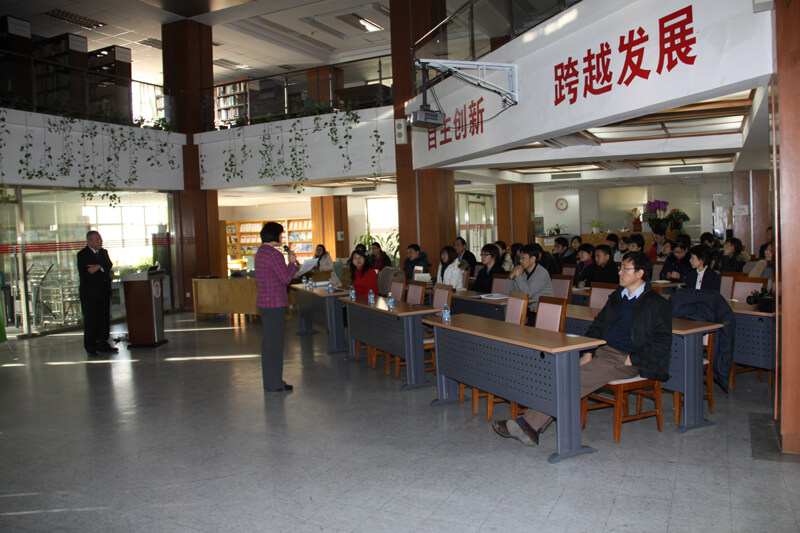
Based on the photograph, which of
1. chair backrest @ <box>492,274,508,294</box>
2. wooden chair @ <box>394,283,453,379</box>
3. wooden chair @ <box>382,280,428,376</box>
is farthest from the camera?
chair backrest @ <box>492,274,508,294</box>

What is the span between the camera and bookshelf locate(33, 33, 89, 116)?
990 cm

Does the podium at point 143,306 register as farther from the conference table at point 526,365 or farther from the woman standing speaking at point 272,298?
the conference table at point 526,365

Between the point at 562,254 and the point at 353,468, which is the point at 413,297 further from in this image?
the point at 562,254

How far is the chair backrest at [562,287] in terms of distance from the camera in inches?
267

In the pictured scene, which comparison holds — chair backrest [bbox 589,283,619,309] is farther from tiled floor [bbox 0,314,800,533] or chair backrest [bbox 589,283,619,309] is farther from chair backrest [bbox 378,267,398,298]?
chair backrest [bbox 378,267,398,298]

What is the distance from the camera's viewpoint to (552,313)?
4.84m

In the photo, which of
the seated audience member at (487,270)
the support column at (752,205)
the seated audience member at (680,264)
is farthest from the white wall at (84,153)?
the support column at (752,205)

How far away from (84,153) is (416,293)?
23.5 feet

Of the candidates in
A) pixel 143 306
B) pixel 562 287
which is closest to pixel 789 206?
pixel 562 287

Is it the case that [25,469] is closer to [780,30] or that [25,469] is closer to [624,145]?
[780,30]

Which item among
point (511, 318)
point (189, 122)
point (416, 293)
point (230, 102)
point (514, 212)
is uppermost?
point (230, 102)

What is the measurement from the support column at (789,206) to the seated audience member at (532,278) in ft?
8.46

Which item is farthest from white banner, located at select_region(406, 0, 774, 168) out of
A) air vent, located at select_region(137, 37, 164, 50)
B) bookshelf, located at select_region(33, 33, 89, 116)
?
air vent, located at select_region(137, 37, 164, 50)

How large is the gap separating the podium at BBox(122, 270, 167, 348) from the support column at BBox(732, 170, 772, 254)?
10.1 metres
